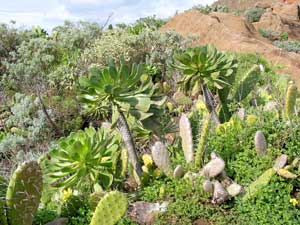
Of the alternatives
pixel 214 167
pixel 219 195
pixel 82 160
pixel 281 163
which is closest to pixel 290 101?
pixel 281 163

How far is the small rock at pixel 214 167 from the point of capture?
14.4 feet

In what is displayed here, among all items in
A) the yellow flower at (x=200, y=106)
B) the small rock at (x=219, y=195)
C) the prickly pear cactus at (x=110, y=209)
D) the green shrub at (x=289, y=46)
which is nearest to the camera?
the prickly pear cactus at (x=110, y=209)

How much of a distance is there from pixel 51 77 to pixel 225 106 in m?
4.41

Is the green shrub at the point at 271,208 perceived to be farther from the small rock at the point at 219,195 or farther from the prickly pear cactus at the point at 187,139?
the prickly pear cactus at the point at 187,139

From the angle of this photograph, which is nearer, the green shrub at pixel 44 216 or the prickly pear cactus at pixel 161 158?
the green shrub at pixel 44 216

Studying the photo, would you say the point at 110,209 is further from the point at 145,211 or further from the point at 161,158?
the point at 161,158

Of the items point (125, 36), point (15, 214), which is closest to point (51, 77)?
point (125, 36)

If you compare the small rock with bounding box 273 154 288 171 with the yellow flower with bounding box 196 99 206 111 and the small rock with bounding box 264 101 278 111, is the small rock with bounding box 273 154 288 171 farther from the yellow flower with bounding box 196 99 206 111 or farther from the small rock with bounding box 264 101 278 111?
the yellow flower with bounding box 196 99 206 111

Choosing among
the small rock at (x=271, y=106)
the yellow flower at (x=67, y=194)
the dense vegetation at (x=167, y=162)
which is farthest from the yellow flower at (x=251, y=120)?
the yellow flower at (x=67, y=194)

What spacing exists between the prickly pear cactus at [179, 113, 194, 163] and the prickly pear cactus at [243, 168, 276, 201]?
65 centimetres

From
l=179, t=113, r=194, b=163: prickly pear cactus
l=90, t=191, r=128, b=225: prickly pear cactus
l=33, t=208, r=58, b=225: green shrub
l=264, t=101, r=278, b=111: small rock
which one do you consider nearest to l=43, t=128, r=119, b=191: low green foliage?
l=33, t=208, r=58, b=225: green shrub

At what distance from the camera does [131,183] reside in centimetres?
468

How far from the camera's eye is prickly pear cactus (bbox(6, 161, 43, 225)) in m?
3.79

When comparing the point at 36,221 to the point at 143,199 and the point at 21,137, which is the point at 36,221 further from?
the point at 21,137
